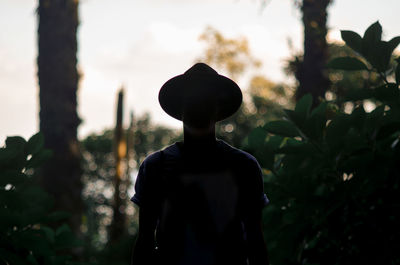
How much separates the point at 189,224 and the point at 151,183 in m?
0.20

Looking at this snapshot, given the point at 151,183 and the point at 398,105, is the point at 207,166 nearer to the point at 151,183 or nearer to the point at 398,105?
the point at 151,183

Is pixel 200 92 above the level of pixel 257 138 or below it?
above

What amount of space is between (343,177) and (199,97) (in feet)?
2.04

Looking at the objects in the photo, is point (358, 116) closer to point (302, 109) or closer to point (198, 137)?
point (302, 109)

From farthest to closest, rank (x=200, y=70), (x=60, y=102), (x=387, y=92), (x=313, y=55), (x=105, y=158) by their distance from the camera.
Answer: (x=105, y=158), (x=60, y=102), (x=313, y=55), (x=200, y=70), (x=387, y=92)

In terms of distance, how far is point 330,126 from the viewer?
205 centimetres

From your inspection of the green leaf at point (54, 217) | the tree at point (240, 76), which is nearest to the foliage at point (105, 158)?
the tree at point (240, 76)

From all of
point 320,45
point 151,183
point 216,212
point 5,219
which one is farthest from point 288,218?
point 320,45

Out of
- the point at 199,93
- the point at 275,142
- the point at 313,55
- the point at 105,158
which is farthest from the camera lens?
the point at 105,158

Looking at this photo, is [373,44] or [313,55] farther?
[313,55]

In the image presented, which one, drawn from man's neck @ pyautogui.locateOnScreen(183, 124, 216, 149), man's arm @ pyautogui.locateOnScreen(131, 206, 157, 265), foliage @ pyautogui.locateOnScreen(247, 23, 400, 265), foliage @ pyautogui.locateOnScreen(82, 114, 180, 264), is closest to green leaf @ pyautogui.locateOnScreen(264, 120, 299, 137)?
foliage @ pyautogui.locateOnScreen(247, 23, 400, 265)

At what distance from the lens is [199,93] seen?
2.07m

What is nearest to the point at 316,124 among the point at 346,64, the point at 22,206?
the point at 346,64

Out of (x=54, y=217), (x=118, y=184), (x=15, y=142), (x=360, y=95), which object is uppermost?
(x=360, y=95)
